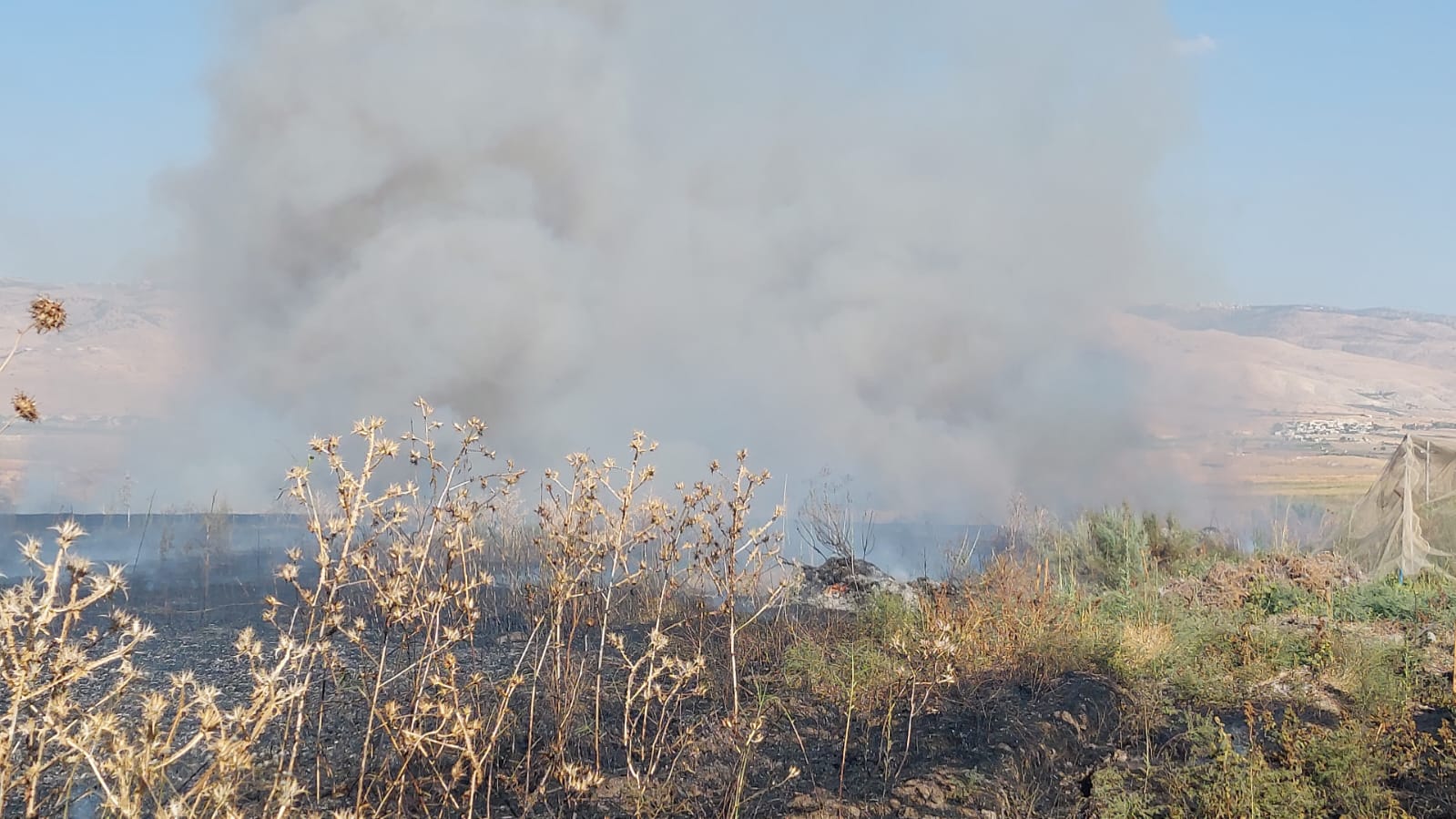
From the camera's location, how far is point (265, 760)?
5.00 meters

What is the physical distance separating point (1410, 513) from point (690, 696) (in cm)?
987

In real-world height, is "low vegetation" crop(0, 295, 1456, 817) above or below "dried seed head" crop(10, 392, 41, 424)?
below

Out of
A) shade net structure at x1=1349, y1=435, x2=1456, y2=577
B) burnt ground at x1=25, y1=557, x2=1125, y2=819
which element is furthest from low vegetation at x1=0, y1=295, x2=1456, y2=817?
shade net structure at x1=1349, y1=435, x2=1456, y2=577

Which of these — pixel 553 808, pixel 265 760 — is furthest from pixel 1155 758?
pixel 265 760

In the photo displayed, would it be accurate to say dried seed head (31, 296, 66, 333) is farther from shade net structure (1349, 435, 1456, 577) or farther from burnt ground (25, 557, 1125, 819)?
shade net structure (1349, 435, 1456, 577)

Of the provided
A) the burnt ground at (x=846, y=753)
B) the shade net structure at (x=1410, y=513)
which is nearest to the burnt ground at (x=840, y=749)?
the burnt ground at (x=846, y=753)

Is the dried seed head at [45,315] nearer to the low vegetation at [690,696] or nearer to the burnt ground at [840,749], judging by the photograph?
the low vegetation at [690,696]

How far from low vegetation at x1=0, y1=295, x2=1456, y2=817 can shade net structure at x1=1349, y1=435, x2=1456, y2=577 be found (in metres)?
2.97

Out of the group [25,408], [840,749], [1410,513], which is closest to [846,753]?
[840,749]

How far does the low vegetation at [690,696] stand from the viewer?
3.06 m

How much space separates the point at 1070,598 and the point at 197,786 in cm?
671

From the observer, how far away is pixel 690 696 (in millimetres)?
6395

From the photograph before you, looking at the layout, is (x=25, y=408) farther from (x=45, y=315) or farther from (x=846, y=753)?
(x=846, y=753)

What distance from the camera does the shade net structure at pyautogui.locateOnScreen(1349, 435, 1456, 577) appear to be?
12328mm
